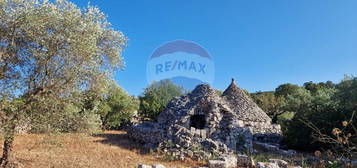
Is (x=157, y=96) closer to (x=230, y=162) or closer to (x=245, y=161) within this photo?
(x=245, y=161)

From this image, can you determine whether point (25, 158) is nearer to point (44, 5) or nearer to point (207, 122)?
point (44, 5)

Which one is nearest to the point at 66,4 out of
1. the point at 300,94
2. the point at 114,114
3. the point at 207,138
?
the point at 207,138

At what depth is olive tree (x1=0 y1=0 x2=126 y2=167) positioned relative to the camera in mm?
5734

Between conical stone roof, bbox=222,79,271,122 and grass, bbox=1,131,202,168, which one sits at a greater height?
conical stone roof, bbox=222,79,271,122

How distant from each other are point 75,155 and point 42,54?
494cm

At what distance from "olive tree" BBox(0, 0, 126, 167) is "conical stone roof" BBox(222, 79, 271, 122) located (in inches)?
562

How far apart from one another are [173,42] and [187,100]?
636cm

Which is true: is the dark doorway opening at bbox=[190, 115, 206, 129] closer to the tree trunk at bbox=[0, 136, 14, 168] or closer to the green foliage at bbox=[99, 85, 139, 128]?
the green foliage at bbox=[99, 85, 139, 128]

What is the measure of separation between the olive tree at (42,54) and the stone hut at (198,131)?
20.4 feet

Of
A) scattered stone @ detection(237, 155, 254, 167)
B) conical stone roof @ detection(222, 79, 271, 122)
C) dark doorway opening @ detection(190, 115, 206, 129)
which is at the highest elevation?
conical stone roof @ detection(222, 79, 271, 122)

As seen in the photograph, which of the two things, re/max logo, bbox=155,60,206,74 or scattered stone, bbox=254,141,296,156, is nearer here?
scattered stone, bbox=254,141,296,156

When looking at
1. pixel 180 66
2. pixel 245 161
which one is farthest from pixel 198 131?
pixel 180 66

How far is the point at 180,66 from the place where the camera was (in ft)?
60.2

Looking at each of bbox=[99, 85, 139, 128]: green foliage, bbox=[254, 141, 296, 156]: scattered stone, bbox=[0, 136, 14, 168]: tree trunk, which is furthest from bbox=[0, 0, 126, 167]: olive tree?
bbox=[99, 85, 139, 128]: green foliage
